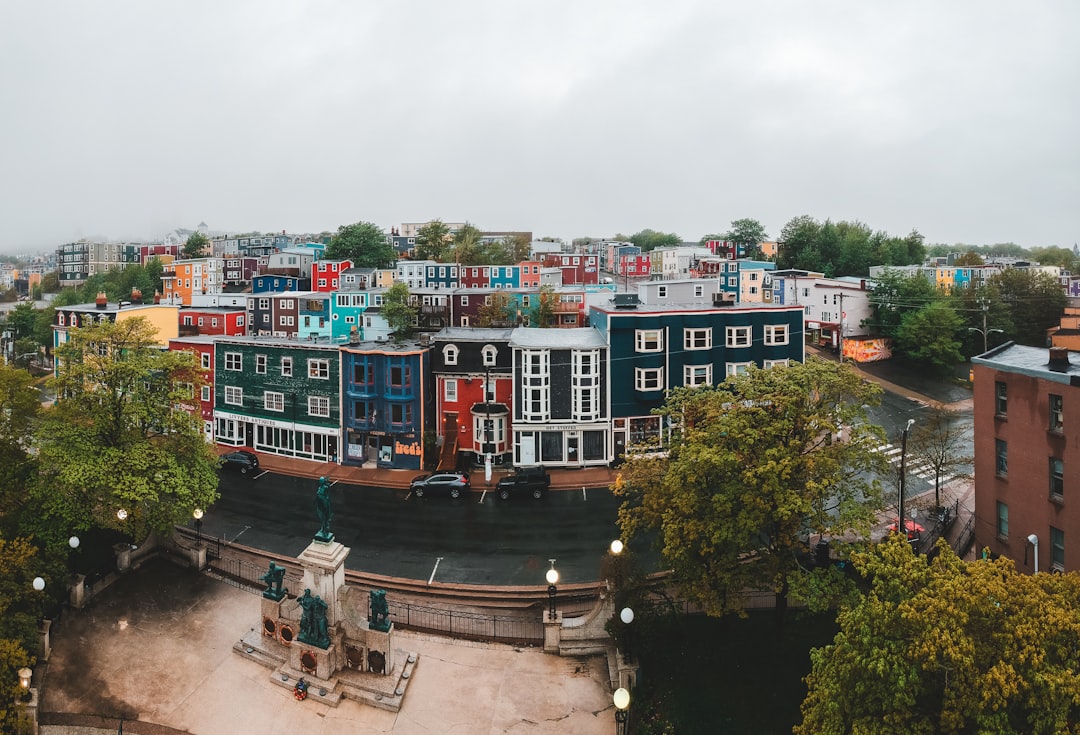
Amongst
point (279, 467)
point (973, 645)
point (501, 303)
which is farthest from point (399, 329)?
point (973, 645)

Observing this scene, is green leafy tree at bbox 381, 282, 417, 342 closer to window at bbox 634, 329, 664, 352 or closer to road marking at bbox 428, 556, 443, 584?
window at bbox 634, 329, 664, 352

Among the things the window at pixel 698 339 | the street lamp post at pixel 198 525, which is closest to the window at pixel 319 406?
the street lamp post at pixel 198 525

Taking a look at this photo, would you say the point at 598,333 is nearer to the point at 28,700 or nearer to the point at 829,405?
the point at 829,405

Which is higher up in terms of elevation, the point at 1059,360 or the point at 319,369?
the point at 1059,360

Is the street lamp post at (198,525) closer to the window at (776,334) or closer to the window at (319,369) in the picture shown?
the window at (319,369)

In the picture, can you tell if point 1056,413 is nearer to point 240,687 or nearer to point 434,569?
point 434,569

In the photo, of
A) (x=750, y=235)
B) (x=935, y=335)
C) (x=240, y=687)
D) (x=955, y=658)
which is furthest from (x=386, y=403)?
(x=750, y=235)
